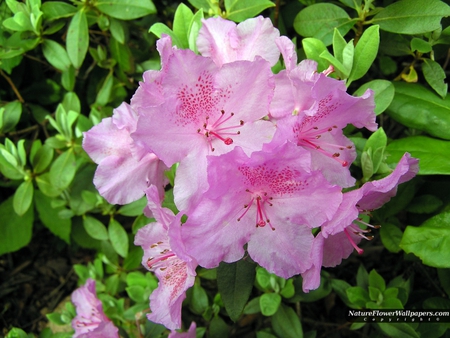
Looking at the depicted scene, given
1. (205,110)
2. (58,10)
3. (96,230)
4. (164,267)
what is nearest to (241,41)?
(205,110)

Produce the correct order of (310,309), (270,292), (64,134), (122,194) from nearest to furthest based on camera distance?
(122,194)
(270,292)
(64,134)
(310,309)

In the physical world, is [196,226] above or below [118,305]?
above

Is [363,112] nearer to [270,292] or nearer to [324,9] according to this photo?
[324,9]

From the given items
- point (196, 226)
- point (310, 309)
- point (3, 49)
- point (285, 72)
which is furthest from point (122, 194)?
point (310, 309)

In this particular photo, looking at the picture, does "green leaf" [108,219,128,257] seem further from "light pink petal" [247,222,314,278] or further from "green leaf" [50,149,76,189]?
"light pink petal" [247,222,314,278]

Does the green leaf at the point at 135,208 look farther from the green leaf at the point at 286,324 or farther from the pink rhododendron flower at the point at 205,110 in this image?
the pink rhododendron flower at the point at 205,110

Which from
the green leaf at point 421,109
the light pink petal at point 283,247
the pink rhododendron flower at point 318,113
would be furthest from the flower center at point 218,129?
the green leaf at point 421,109
